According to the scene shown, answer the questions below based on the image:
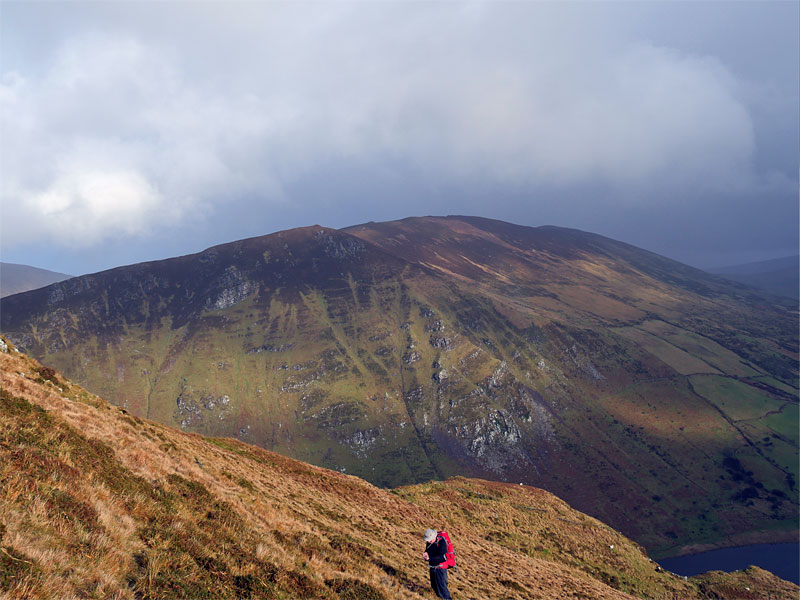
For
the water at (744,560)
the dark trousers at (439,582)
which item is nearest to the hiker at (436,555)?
the dark trousers at (439,582)

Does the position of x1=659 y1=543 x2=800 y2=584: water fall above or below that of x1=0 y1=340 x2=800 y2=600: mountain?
below

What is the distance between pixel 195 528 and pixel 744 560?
659 feet

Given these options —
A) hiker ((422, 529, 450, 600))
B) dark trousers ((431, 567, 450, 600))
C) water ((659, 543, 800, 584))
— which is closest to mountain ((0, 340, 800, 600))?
dark trousers ((431, 567, 450, 600))

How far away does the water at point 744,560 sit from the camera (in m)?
132

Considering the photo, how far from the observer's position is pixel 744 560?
138 m

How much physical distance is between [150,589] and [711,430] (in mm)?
256090

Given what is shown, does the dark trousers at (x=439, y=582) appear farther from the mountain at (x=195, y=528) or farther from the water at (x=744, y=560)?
the water at (x=744, y=560)

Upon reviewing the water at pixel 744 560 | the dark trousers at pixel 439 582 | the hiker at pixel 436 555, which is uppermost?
the hiker at pixel 436 555

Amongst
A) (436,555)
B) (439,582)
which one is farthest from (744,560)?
(436,555)

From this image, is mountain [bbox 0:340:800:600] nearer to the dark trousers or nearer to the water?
the dark trousers

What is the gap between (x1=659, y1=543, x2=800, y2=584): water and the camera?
13238 centimetres

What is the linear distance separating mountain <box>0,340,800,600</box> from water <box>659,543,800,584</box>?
436 feet

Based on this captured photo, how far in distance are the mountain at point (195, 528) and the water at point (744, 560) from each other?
133 metres

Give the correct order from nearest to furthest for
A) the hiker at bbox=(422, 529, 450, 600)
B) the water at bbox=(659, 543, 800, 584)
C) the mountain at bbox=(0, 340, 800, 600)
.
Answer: the mountain at bbox=(0, 340, 800, 600), the hiker at bbox=(422, 529, 450, 600), the water at bbox=(659, 543, 800, 584)
